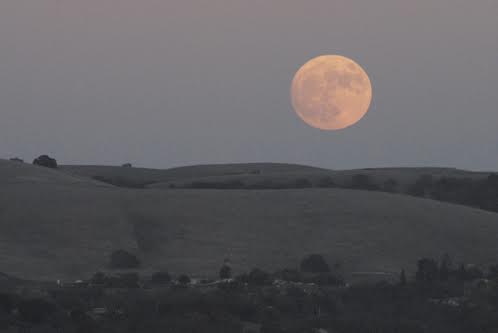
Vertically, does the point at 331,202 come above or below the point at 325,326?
above

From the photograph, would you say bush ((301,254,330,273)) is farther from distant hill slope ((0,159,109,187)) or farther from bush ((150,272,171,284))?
distant hill slope ((0,159,109,187))

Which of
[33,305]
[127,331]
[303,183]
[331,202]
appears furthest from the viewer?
[303,183]

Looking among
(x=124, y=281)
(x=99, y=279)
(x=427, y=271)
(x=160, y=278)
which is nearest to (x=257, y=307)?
(x=124, y=281)

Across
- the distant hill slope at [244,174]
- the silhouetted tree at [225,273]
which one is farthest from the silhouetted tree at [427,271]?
the distant hill slope at [244,174]

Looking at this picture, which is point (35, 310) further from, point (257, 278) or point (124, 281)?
point (257, 278)

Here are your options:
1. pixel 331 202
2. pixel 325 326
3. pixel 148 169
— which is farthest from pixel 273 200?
pixel 148 169

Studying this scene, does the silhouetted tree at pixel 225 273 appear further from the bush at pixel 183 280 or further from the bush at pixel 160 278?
the bush at pixel 160 278

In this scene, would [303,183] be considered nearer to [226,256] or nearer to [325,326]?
[226,256]
